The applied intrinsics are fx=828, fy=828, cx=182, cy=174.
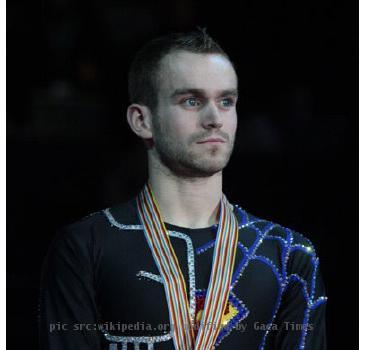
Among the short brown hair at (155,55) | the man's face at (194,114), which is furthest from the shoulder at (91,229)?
the short brown hair at (155,55)

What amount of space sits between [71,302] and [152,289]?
1.03ft

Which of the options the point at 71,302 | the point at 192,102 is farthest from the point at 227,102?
the point at 71,302

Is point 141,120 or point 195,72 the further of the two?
point 141,120

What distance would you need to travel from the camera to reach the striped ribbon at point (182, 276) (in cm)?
313

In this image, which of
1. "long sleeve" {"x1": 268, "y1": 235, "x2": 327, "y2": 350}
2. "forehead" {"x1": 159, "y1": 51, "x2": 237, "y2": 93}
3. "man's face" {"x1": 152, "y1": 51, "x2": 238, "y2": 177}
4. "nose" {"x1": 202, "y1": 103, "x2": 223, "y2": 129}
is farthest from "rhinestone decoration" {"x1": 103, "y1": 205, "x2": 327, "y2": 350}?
"forehead" {"x1": 159, "y1": 51, "x2": 237, "y2": 93}

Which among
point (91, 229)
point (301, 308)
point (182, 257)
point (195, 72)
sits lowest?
point (301, 308)

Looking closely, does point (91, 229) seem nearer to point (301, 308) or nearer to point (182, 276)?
point (182, 276)

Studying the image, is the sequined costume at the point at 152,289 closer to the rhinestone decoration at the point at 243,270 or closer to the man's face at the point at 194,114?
the rhinestone decoration at the point at 243,270

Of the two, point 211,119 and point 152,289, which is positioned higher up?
point 211,119

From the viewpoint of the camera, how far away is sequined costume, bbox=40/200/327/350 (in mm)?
3158

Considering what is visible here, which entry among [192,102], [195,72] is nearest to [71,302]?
[192,102]

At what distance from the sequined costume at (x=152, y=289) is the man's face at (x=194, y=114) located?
29 cm

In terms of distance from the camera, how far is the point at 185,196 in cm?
→ 328

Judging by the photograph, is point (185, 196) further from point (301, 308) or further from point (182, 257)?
point (301, 308)
